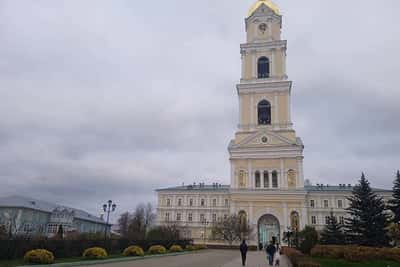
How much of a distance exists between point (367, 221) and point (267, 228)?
2591 centimetres

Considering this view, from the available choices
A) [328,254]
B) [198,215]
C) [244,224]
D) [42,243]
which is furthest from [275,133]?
[42,243]

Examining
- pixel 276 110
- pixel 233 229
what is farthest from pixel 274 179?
pixel 276 110

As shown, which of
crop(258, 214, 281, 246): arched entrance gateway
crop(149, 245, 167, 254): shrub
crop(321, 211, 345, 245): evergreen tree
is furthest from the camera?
crop(258, 214, 281, 246): arched entrance gateway

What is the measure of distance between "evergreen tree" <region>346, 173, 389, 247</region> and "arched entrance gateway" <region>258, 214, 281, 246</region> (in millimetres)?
22431

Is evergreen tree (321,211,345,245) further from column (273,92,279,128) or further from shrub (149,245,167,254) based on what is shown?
column (273,92,279,128)

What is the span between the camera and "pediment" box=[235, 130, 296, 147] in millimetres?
52188

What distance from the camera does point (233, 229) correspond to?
47188 mm

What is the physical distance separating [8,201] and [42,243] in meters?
54.5

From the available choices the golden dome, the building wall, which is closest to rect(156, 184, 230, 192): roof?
the building wall

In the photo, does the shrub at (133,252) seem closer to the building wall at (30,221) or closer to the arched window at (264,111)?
the arched window at (264,111)

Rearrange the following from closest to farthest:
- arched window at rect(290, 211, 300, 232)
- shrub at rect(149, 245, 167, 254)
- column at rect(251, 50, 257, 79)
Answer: shrub at rect(149, 245, 167, 254) < arched window at rect(290, 211, 300, 232) < column at rect(251, 50, 257, 79)

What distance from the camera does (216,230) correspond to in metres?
50.0

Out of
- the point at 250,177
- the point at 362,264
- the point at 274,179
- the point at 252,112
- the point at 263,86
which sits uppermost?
the point at 263,86

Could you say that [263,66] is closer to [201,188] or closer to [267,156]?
[267,156]
